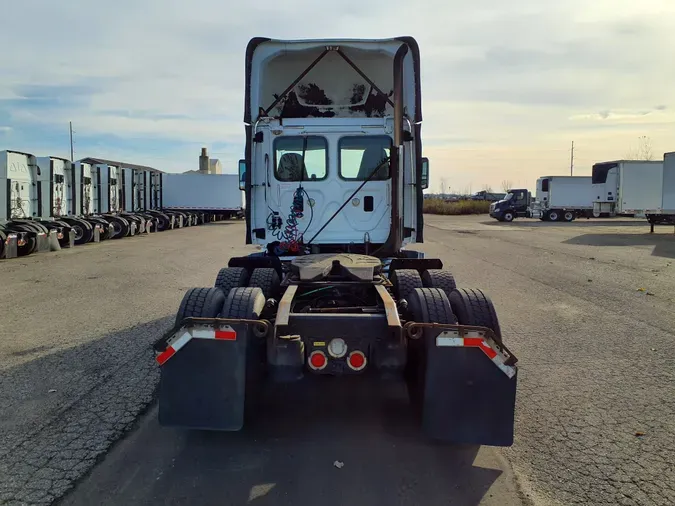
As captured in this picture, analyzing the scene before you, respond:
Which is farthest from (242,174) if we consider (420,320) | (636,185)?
(636,185)

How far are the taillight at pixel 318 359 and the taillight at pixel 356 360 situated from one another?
17 cm

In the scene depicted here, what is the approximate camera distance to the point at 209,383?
3.87 metres

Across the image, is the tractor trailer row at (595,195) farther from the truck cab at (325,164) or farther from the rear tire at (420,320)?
the rear tire at (420,320)

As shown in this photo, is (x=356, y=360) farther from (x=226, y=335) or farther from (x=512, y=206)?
(x=512, y=206)

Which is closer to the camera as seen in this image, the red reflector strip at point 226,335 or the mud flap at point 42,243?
the red reflector strip at point 226,335

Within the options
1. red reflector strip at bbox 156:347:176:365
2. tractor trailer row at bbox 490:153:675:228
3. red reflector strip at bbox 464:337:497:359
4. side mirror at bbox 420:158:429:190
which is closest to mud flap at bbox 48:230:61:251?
side mirror at bbox 420:158:429:190

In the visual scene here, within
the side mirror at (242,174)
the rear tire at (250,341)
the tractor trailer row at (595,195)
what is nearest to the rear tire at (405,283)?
the rear tire at (250,341)

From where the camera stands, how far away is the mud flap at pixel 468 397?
376 centimetres

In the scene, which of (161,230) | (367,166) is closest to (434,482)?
(367,166)

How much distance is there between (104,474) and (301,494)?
132cm

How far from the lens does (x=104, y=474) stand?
3.64 meters

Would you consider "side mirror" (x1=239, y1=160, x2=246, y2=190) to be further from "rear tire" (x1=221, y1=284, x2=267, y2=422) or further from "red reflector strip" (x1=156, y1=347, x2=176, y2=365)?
"red reflector strip" (x1=156, y1=347, x2=176, y2=365)

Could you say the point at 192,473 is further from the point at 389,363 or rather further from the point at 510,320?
the point at 510,320

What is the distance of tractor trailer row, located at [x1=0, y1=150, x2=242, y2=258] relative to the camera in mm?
17438
